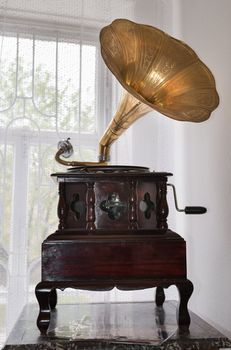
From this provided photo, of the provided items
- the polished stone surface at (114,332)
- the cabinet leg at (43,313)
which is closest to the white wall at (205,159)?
the polished stone surface at (114,332)

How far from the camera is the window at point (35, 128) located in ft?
4.13

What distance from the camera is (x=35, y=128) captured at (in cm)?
132

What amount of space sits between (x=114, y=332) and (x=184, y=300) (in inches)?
7.1

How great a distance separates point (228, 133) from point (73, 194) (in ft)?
1.69

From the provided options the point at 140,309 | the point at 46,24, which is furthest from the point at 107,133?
the point at 46,24

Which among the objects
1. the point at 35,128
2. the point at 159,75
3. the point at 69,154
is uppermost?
the point at 159,75

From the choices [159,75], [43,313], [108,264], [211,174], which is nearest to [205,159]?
[211,174]

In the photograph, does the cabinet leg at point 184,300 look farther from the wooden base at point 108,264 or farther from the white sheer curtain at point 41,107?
the white sheer curtain at point 41,107

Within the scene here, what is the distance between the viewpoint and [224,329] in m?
1.05

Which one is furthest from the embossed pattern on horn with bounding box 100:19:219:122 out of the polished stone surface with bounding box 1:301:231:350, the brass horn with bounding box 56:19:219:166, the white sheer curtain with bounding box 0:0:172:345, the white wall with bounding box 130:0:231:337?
the polished stone surface with bounding box 1:301:231:350

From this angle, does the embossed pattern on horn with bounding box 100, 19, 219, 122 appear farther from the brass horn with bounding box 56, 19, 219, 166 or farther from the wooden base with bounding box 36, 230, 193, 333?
the wooden base with bounding box 36, 230, 193, 333

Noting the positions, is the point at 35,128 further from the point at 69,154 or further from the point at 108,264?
the point at 108,264

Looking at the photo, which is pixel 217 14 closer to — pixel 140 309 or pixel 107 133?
pixel 107 133

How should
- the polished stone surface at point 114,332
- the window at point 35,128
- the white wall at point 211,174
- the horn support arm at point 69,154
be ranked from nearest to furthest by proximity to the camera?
the polished stone surface at point 114,332 → the horn support arm at point 69,154 → the white wall at point 211,174 → the window at point 35,128
